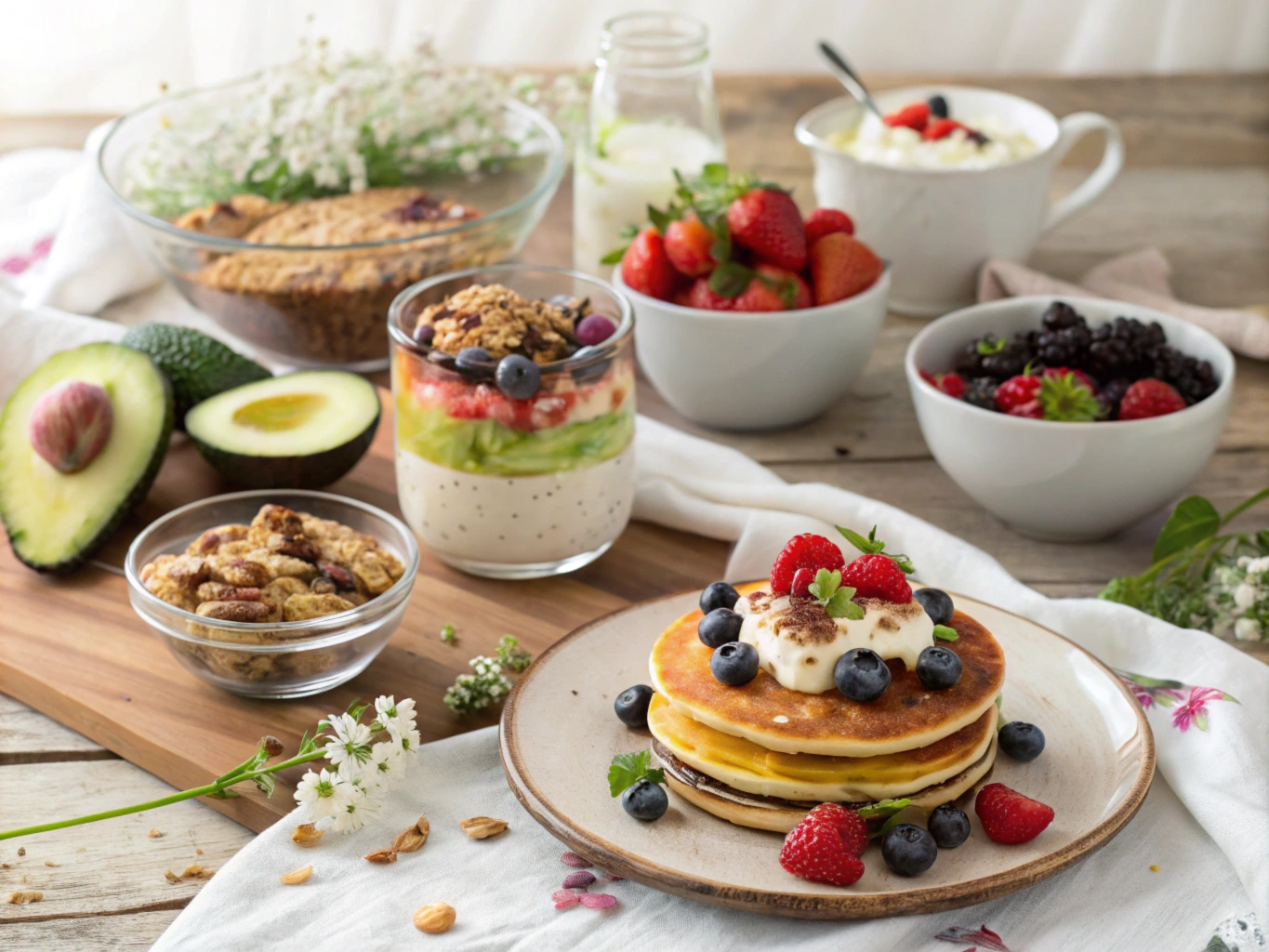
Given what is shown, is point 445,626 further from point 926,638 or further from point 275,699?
point 926,638

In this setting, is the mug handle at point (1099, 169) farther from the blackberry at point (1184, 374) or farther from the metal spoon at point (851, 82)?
the blackberry at point (1184, 374)

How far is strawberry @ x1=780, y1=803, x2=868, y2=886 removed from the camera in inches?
52.6

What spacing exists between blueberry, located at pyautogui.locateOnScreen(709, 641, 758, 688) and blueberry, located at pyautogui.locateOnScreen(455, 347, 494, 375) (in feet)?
1.93

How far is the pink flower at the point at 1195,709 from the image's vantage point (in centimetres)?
163

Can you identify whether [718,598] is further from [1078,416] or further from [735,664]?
[1078,416]

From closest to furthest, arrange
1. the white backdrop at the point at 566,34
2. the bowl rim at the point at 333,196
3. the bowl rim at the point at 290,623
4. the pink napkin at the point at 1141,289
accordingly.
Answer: the bowl rim at the point at 290,623
the bowl rim at the point at 333,196
the pink napkin at the point at 1141,289
the white backdrop at the point at 566,34

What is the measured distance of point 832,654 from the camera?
58.3 inches

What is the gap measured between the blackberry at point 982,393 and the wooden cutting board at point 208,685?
1.53ft

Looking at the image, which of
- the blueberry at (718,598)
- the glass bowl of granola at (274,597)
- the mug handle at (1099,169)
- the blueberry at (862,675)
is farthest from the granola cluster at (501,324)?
the mug handle at (1099,169)

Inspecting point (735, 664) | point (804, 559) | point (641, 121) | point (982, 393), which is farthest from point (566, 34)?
point (735, 664)

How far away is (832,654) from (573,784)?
12.8 inches

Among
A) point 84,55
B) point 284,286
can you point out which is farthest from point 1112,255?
point 84,55

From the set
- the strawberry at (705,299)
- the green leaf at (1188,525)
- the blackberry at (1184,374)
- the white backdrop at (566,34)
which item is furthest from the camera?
the white backdrop at (566,34)

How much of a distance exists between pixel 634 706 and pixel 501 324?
623mm
